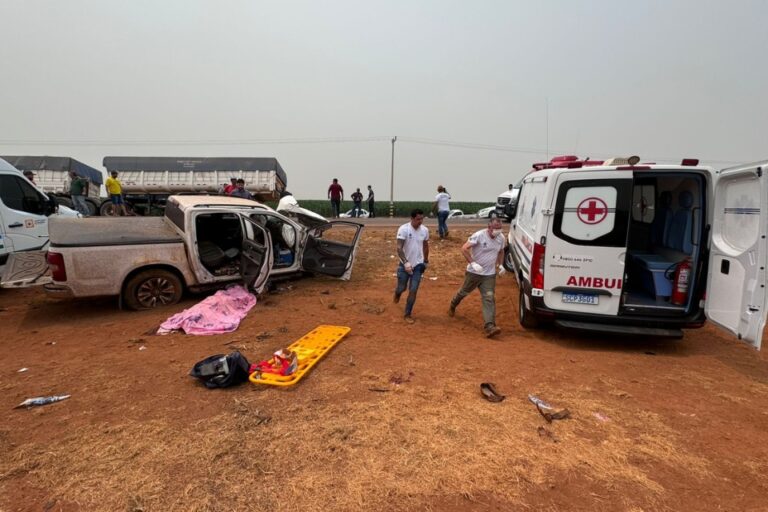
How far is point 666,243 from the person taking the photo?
584cm

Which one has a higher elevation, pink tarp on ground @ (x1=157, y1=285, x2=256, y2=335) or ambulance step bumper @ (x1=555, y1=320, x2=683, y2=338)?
ambulance step bumper @ (x1=555, y1=320, x2=683, y2=338)

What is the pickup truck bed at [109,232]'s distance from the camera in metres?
5.70

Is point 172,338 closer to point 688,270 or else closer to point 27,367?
point 27,367

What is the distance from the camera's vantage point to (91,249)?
569 cm

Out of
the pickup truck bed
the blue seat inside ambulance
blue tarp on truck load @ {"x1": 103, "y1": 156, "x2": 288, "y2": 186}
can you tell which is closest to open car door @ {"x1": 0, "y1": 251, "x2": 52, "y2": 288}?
the pickup truck bed

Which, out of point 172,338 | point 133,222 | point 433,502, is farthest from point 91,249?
point 433,502

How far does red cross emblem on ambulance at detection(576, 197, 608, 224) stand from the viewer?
453cm

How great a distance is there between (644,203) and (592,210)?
7.21ft

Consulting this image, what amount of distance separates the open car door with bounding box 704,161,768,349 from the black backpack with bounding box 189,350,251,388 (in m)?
4.69

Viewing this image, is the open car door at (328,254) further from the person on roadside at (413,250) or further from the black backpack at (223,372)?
the black backpack at (223,372)

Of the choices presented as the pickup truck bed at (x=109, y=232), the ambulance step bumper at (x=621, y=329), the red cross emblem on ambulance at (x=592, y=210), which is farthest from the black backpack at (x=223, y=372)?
the red cross emblem on ambulance at (x=592, y=210)

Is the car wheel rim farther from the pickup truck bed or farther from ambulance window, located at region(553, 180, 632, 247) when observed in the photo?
ambulance window, located at region(553, 180, 632, 247)

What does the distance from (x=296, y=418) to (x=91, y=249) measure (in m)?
4.55

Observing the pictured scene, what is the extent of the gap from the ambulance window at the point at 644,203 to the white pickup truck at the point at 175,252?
15.4 feet
